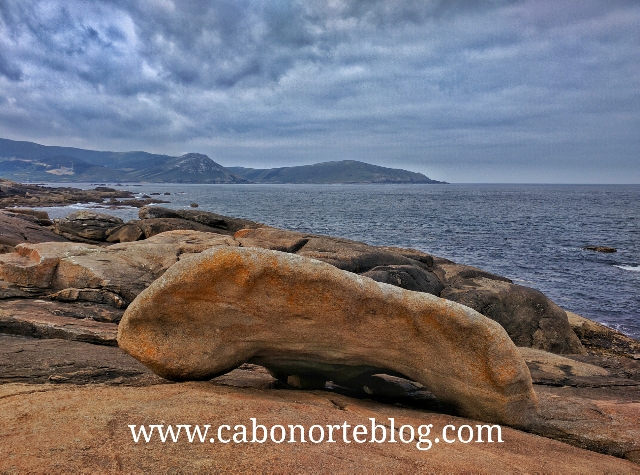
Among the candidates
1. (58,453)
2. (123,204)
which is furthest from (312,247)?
(123,204)

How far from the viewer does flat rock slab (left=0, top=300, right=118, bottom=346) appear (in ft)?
29.0

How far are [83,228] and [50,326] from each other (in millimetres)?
21308

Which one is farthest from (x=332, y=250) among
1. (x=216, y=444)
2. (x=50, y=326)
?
(x=216, y=444)

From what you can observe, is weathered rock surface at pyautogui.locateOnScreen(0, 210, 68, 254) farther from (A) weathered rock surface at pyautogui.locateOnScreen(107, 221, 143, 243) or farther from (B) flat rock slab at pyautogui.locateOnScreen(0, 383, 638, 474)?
(B) flat rock slab at pyautogui.locateOnScreen(0, 383, 638, 474)

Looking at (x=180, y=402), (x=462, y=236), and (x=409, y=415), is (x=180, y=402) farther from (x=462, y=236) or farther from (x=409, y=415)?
(x=462, y=236)

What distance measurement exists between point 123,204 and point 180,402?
89167 mm

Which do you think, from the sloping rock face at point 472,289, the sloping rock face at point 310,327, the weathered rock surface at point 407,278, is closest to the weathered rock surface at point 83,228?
the sloping rock face at point 472,289

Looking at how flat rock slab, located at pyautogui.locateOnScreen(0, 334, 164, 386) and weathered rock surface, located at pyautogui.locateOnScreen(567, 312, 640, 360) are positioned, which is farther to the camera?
weathered rock surface, located at pyautogui.locateOnScreen(567, 312, 640, 360)

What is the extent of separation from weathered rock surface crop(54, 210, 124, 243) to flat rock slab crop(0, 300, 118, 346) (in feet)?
62.8

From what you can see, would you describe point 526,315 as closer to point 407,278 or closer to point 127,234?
point 407,278

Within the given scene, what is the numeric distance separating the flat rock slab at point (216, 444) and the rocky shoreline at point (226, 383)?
1.0 inches

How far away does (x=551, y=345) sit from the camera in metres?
15.2

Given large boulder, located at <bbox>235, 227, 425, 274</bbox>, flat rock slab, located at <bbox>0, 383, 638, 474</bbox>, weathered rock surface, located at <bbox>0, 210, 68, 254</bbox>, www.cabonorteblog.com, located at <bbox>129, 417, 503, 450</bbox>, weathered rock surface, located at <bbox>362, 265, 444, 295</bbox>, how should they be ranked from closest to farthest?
flat rock slab, located at <bbox>0, 383, 638, 474</bbox>
www.cabonorteblog.com, located at <bbox>129, 417, 503, 450</bbox>
weathered rock surface, located at <bbox>362, 265, 444, 295</bbox>
large boulder, located at <bbox>235, 227, 425, 274</bbox>
weathered rock surface, located at <bbox>0, 210, 68, 254</bbox>

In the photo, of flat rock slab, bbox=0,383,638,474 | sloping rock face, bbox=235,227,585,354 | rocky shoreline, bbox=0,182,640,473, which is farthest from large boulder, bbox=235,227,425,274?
flat rock slab, bbox=0,383,638,474
